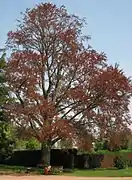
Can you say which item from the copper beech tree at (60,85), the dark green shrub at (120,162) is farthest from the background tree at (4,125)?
the dark green shrub at (120,162)

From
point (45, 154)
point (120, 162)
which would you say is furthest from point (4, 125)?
point (120, 162)

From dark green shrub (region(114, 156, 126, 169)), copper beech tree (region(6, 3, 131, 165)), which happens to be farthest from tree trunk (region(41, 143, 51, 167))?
dark green shrub (region(114, 156, 126, 169))

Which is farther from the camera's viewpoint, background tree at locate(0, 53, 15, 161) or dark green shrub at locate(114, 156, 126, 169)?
dark green shrub at locate(114, 156, 126, 169)

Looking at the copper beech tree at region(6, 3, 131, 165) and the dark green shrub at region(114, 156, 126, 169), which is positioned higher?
the copper beech tree at region(6, 3, 131, 165)

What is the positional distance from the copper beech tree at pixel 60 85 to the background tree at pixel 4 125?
90 centimetres

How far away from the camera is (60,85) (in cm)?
4356

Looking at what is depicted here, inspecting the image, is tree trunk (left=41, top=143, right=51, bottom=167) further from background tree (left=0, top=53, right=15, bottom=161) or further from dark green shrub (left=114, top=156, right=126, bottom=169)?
dark green shrub (left=114, top=156, right=126, bottom=169)

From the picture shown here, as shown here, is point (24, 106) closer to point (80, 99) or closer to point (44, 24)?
point (80, 99)

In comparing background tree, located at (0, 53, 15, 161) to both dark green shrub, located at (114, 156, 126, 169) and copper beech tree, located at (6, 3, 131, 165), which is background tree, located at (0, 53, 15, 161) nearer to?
copper beech tree, located at (6, 3, 131, 165)

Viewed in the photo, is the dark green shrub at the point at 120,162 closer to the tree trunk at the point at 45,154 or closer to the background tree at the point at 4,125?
the tree trunk at the point at 45,154

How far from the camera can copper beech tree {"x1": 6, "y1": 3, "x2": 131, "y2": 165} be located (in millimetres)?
40250

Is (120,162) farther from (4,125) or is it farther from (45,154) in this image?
(4,125)

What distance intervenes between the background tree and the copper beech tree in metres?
0.90

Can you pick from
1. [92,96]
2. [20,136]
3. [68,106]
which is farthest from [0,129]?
[92,96]
